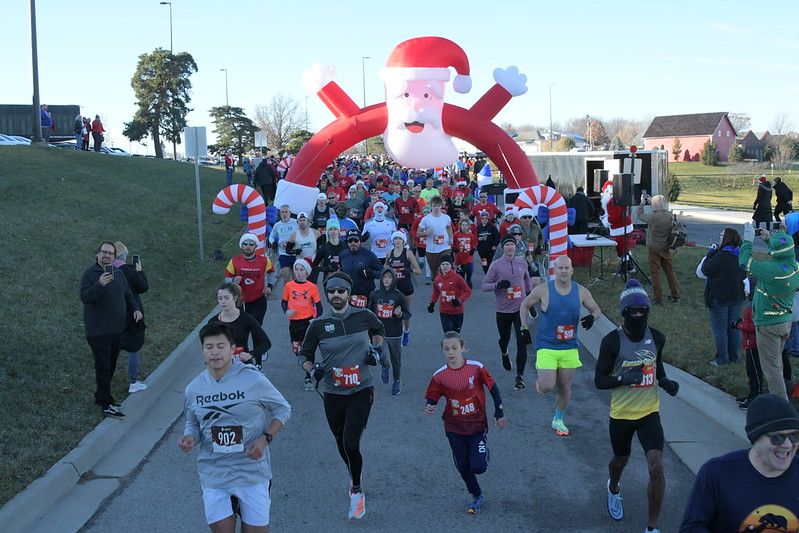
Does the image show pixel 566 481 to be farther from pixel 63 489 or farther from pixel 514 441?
pixel 63 489

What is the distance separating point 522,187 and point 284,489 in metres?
13.8

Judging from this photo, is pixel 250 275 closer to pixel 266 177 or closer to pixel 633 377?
pixel 633 377

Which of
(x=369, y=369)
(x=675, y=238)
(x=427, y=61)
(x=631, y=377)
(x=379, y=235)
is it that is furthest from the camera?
(x=427, y=61)

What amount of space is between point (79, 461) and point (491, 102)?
14537mm

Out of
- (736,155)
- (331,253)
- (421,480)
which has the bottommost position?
(421,480)

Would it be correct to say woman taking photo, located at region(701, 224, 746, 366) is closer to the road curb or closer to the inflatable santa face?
the road curb

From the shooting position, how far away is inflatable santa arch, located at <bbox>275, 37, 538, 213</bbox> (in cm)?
1862

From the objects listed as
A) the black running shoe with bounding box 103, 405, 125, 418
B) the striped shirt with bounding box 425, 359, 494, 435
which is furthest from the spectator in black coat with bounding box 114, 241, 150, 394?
the striped shirt with bounding box 425, 359, 494, 435

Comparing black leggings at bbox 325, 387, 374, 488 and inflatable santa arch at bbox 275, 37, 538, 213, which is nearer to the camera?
black leggings at bbox 325, 387, 374, 488

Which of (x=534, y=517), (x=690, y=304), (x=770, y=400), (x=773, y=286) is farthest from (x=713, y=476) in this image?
(x=690, y=304)

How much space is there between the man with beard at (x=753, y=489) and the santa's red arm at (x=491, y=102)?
55.0ft

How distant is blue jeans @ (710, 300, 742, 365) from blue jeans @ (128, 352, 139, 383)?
681 centimetres

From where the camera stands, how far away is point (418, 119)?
18.7m

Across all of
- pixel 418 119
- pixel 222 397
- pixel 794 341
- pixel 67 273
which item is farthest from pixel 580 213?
pixel 222 397
